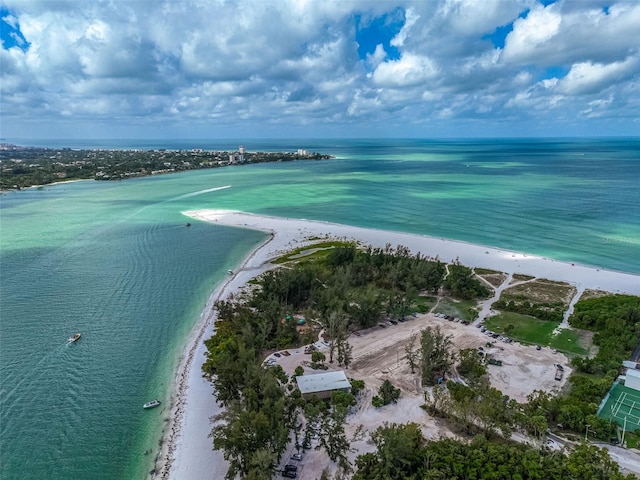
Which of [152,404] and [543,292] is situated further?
[543,292]

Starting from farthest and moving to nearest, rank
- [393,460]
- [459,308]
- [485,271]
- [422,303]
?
[485,271] < [422,303] < [459,308] < [393,460]

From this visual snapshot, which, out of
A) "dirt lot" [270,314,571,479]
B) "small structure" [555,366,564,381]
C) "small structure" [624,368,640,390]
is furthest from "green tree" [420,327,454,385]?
"small structure" [624,368,640,390]

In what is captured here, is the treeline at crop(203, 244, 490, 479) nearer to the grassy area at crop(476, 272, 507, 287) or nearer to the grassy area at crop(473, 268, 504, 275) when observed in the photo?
the grassy area at crop(476, 272, 507, 287)

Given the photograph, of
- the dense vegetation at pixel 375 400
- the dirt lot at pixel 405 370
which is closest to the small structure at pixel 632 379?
the dense vegetation at pixel 375 400

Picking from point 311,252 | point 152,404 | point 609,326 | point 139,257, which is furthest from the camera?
point 311,252

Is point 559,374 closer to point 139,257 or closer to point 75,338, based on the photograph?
point 75,338

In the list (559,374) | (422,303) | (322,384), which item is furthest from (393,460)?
(422,303)
